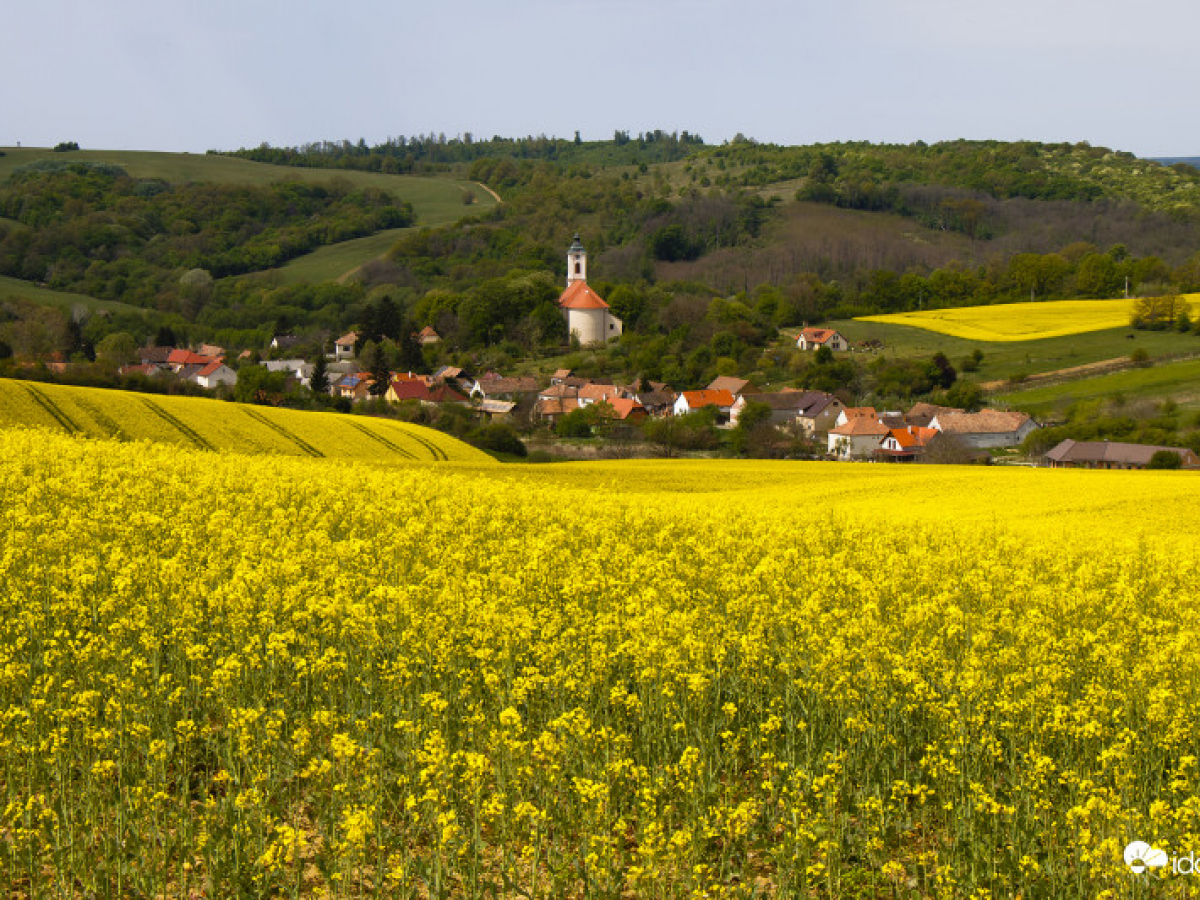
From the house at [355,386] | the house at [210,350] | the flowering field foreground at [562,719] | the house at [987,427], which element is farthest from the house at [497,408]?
the flowering field foreground at [562,719]

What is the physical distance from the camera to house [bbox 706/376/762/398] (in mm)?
101125

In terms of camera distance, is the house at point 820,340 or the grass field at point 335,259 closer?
the house at point 820,340

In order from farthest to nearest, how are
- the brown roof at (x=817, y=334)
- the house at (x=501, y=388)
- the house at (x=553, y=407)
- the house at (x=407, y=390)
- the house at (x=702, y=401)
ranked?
the brown roof at (x=817, y=334), the house at (x=501, y=388), the house at (x=702, y=401), the house at (x=407, y=390), the house at (x=553, y=407)

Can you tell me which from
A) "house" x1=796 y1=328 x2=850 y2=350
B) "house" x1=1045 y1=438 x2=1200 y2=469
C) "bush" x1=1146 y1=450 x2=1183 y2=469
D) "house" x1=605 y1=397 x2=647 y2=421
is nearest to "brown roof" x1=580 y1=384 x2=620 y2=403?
"house" x1=605 y1=397 x2=647 y2=421

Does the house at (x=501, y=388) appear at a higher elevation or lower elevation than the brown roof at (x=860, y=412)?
higher

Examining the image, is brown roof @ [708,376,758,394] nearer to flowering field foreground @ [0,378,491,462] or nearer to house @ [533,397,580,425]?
house @ [533,397,580,425]

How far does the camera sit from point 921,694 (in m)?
9.13

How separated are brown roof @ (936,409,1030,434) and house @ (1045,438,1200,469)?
12606 mm

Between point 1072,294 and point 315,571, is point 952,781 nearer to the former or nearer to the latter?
point 315,571

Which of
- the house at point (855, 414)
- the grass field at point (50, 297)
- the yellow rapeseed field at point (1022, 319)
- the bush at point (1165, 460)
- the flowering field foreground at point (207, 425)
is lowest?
the bush at point (1165, 460)

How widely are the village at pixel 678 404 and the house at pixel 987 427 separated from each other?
84 millimetres

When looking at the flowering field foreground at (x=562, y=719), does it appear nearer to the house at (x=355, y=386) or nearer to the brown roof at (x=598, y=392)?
the brown roof at (x=598, y=392)

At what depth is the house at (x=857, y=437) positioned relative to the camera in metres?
82.0

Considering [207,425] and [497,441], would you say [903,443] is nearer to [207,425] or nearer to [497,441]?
[497,441]
